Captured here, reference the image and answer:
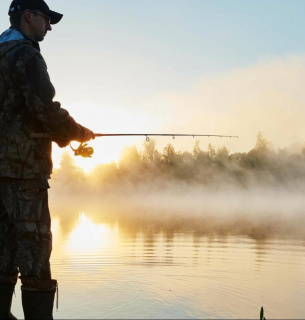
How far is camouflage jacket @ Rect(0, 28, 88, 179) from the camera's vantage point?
488cm

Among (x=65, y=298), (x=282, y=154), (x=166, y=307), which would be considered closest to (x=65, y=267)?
(x=65, y=298)

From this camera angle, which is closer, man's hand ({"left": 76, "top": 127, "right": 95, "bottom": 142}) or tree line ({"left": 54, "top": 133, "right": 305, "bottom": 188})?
man's hand ({"left": 76, "top": 127, "right": 95, "bottom": 142})

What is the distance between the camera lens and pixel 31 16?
5.20 metres

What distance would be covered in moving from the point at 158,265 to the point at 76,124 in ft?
16.2

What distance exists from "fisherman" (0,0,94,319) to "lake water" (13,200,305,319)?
124 centimetres

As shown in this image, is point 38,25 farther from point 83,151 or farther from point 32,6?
point 83,151

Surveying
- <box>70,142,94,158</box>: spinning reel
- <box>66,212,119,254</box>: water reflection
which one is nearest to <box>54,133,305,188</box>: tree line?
<box>66,212,119,254</box>: water reflection

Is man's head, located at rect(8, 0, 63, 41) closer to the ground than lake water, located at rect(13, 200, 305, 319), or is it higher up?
higher up

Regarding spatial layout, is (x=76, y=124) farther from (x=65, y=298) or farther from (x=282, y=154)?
(x=282, y=154)

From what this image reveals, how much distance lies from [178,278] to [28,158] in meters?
4.02

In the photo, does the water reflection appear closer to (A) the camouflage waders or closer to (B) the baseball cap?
(A) the camouflage waders

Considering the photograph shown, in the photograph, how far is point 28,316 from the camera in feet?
16.2

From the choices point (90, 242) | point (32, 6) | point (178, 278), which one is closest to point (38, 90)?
point (32, 6)

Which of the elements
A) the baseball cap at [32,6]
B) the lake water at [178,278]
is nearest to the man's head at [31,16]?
the baseball cap at [32,6]
